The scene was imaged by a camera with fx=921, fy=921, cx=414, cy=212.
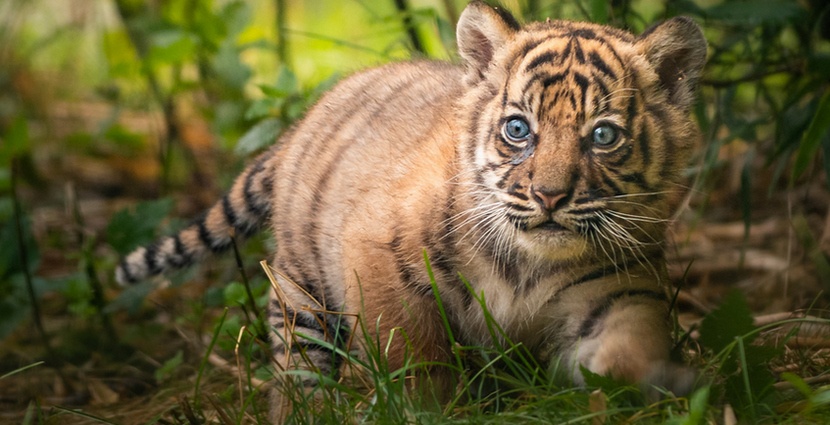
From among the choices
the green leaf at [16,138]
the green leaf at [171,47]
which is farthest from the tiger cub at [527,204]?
the green leaf at [16,138]

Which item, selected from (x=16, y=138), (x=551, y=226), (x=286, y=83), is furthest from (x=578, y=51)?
(x=16, y=138)

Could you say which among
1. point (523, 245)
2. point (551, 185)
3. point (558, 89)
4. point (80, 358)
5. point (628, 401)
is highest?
point (558, 89)

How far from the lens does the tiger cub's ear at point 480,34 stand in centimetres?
337

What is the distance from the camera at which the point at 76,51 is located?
27.0 ft

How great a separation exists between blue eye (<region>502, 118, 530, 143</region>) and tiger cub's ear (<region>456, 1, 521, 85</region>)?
1.21ft

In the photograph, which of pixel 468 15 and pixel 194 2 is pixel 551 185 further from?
pixel 194 2

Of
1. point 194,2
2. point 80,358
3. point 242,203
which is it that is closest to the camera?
point 242,203

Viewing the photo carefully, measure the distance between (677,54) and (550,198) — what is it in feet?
2.58

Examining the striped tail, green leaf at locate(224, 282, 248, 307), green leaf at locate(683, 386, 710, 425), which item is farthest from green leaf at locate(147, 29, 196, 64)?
green leaf at locate(683, 386, 710, 425)

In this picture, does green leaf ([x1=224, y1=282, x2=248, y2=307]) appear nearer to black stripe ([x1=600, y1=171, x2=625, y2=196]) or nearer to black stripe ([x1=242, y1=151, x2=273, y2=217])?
black stripe ([x1=242, y1=151, x2=273, y2=217])

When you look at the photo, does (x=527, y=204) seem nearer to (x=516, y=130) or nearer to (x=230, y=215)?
(x=516, y=130)

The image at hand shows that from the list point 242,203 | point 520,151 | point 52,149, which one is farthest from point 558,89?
point 52,149

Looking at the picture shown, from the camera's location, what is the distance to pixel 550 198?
2895mm

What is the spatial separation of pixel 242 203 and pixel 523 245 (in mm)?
1708
